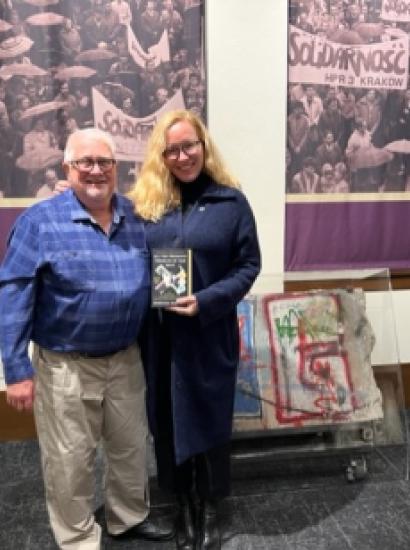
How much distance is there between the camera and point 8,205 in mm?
2303

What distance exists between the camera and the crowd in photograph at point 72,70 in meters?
2.18

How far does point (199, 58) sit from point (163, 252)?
1260 mm

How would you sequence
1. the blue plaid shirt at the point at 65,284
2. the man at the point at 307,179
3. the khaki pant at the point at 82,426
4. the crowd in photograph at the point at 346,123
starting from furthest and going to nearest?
the man at the point at 307,179 → the crowd in photograph at the point at 346,123 → the khaki pant at the point at 82,426 → the blue plaid shirt at the point at 65,284

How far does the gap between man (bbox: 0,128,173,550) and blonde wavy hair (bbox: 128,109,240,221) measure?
60 millimetres

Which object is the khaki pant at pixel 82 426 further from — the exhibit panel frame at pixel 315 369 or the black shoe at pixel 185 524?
the exhibit panel frame at pixel 315 369

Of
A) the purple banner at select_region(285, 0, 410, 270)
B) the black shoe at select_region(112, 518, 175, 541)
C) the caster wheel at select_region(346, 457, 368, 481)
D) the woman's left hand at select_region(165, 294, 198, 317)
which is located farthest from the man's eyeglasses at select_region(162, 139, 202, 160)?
the caster wheel at select_region(346, 457, 368, 481)

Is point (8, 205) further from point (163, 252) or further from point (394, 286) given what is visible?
point (394, 286)

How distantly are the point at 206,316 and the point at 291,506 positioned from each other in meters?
0.97

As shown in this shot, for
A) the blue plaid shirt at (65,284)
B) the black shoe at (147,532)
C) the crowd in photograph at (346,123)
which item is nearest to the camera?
the blue plaid shirt at (65,284)

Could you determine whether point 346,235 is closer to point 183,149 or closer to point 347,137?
point 347,137

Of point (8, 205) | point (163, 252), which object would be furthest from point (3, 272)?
point (8, 205)

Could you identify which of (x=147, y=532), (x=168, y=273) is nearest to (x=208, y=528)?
(x=147, y=532)

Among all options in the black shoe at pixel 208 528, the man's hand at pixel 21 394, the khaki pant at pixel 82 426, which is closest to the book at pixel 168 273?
the khaki pant at pixel 82 426

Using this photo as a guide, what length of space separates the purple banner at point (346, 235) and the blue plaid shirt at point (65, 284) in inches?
48.7
